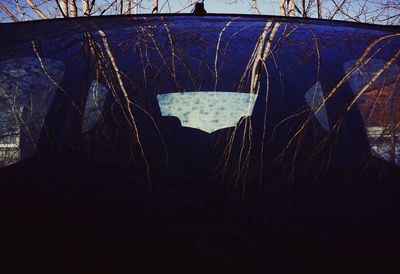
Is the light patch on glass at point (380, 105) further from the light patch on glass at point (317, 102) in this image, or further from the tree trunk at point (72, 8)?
the tree trunk at point (72, 8)

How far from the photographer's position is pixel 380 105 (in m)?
0.85

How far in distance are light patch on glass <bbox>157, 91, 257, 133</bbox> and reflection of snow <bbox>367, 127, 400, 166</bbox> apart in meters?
0.30

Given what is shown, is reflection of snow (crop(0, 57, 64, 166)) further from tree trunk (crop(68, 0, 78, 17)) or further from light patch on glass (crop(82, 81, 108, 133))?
tree trunk (crop(68, 0, 78, 17))

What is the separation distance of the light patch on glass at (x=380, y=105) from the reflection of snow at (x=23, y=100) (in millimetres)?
800

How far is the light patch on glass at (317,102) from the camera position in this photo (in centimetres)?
83

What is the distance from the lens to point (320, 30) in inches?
46.5

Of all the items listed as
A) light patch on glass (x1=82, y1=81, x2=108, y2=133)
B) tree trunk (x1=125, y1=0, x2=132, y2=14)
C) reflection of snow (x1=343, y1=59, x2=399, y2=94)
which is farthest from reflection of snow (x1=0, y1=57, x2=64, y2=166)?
tree trunk (x1=125, y1=0, x2=132, y2=14)

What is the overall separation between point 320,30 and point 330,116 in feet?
1.58

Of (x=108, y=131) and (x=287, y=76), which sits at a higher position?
(x=287, y=76)

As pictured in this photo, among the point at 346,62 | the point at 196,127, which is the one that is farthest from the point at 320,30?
the point at 196,127

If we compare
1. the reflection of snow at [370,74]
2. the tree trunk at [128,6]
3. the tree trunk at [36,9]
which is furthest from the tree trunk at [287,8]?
the reflection of snow at [370,74]

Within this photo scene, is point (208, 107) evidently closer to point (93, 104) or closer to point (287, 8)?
point (93, 104)

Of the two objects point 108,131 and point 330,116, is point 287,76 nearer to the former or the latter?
point 330,116

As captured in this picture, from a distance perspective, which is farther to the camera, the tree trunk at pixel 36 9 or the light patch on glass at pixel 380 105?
the tree trunk at pixel 36 9
